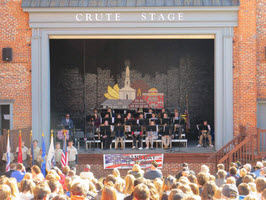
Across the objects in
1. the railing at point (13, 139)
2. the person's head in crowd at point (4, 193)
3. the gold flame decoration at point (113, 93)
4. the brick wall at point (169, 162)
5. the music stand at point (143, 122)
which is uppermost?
the gold flame decoration at point (113, 93)

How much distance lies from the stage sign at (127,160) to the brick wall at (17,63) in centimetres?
403

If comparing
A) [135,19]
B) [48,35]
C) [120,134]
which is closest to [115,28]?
[135,19]

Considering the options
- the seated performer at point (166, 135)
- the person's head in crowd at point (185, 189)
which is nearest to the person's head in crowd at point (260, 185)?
the person's head in crowd at point (185, 189)

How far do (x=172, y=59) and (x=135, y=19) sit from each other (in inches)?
254

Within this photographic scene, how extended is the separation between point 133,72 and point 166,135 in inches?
257

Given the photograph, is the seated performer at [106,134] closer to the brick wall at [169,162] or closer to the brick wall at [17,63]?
the brick wall at [169,162]

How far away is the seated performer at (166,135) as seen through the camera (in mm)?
22227

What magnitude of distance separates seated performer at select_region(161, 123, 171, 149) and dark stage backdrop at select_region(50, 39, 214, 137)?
4.50 m

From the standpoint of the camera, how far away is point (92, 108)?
2777 cm

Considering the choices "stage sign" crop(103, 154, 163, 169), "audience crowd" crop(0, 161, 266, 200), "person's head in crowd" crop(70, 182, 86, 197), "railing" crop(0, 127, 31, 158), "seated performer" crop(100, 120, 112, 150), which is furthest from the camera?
"seated performer" crop(100, 120, 112, 150)

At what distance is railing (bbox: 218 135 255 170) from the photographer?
19406 mm

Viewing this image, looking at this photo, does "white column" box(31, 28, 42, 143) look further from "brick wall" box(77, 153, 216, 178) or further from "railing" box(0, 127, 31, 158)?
"brick wall" box(77, 153, 216, 178)

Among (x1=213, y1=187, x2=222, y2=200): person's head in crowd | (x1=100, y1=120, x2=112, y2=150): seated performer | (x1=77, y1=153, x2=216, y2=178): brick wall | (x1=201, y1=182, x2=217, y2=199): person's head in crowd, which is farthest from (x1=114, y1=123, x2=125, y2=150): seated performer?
(x1=213, y1=187, x2=222, y2=200): person's head in crowd

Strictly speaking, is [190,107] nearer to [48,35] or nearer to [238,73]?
[238,73]
